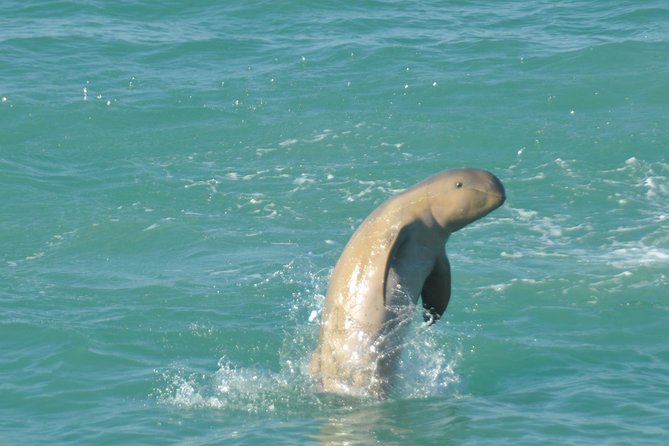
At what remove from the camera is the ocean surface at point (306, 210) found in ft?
36.7

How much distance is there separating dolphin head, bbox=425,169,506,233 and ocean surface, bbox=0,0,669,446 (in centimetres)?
129

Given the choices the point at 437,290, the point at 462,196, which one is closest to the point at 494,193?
A: the point at 462,196

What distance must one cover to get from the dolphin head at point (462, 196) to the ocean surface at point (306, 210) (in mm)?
1291

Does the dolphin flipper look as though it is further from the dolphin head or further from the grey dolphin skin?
the dolphin head

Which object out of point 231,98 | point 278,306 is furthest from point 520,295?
point 231,98

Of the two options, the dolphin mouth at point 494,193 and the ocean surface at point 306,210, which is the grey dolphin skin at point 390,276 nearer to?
the dolphin mouth at point 494,193

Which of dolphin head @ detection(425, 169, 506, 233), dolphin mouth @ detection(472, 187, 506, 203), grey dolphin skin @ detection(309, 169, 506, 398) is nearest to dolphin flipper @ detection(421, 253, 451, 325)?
grey dolphin skin @ detection(309, 169, 506, 398)

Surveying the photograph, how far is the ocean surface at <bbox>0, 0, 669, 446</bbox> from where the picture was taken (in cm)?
1120

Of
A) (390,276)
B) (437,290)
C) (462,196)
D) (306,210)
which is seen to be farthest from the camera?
(306,210)

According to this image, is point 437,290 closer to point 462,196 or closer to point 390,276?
point 390,276

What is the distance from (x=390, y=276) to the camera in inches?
438

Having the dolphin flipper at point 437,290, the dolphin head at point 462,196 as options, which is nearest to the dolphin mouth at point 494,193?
the dolphin head at point 462,196

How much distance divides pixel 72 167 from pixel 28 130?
5.89 ft

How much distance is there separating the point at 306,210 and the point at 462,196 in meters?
6.41
